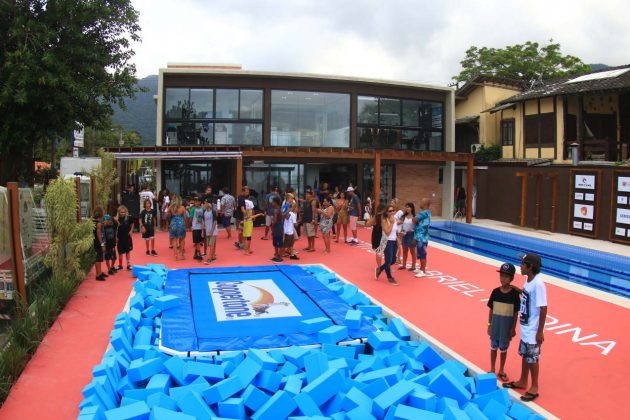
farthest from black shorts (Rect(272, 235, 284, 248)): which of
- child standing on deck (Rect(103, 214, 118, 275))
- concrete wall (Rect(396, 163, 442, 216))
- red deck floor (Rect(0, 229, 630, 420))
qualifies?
concrete wall (Rect(396, 163, 442, 216))

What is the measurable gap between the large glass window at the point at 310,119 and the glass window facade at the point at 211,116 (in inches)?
32.2

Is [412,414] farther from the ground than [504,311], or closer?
closer

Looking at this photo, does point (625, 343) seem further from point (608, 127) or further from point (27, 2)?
point (608, 127)

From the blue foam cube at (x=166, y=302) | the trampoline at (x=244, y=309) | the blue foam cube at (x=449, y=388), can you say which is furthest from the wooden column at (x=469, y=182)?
the blue foam cube at (x=449, y=388)

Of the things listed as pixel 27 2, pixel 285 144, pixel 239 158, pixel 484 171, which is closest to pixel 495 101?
pixel 484 171

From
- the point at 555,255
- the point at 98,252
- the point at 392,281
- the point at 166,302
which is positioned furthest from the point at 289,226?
the point at 555,255

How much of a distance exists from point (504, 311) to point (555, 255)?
35.0ft

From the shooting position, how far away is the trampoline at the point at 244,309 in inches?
254

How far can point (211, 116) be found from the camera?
20.0 metres

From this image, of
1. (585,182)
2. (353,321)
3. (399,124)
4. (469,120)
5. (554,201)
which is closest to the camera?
(353,321)

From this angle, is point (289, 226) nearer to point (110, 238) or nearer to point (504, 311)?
point (110, 238)

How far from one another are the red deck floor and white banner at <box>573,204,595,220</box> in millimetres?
7855

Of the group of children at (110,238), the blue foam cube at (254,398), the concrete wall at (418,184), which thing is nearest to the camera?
the blue foam cube at (254,398)

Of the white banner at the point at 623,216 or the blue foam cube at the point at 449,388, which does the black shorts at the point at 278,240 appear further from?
the white banner at the point at 623,216
